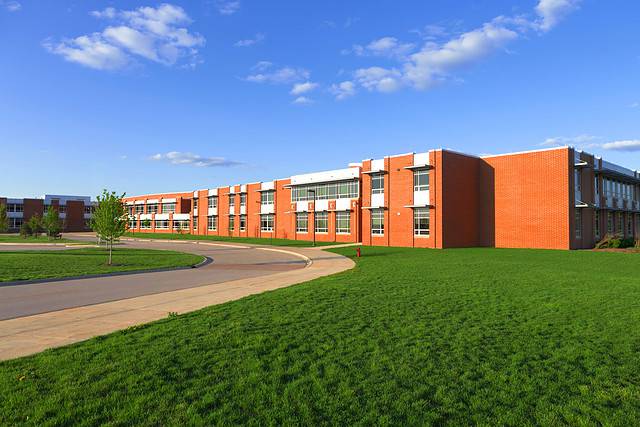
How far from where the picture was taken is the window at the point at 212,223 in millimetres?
75887

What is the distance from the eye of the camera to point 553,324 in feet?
27.7

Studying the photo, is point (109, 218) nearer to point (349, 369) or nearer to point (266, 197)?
point (349, 369)

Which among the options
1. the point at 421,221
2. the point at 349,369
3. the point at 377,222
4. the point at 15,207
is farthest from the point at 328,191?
the point at 15,207

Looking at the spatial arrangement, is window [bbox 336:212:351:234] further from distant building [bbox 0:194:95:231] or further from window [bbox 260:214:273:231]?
distant building [bbox 0:194:95:231]

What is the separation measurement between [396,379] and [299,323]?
10.9 ft

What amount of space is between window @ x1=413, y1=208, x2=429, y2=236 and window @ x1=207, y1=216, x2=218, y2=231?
46110 mm

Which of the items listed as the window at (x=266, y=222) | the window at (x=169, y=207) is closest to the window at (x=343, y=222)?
the window at (x=266, y=222)

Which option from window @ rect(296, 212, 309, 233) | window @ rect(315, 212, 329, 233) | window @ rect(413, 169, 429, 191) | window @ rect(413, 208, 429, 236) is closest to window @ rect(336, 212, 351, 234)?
window @ rect(315, 212, 329, 233)

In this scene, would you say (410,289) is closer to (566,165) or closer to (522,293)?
(522,293)

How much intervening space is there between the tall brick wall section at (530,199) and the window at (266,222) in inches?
1273

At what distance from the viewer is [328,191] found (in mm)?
51719

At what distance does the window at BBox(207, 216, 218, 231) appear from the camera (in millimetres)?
75887

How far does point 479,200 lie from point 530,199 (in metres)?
5.15

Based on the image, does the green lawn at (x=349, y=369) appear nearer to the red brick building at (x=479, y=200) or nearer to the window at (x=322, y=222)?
the red brick building at (x=479, y=200)
